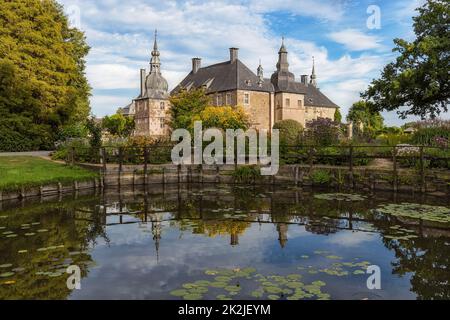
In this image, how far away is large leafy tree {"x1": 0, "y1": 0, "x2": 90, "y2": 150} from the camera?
→ 26.7 meters

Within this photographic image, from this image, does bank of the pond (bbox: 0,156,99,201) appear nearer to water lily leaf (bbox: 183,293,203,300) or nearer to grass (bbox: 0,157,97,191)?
grass (bbox: 0,157,97,191)

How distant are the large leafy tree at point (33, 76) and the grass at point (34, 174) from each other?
8334 mm

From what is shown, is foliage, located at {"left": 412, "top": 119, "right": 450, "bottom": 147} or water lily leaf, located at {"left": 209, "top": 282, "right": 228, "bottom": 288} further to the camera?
foliage, located at {"left": 412, "top": 119, "right": 450, "bottom": 147}

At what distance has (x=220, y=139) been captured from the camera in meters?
20.5

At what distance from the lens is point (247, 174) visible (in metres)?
17.5

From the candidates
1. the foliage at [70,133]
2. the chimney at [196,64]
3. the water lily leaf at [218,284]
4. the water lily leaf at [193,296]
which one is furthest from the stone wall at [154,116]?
the water lily leaf at [193,296]

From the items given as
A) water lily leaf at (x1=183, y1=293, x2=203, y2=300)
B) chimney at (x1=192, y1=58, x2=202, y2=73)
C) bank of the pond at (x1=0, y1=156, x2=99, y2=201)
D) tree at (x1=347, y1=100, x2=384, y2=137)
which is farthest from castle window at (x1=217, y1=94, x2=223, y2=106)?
water lily leaf at (x1=183, y1=293, x2=203, y2=300)

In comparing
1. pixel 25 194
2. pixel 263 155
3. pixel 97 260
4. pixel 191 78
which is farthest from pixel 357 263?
pixel 191 78

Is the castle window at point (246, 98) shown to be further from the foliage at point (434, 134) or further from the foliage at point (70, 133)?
the foliage at point (434, 134)

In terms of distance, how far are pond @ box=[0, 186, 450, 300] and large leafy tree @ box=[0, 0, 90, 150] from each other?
16.9 meters

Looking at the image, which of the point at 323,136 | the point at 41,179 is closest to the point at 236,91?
the point at 323,136

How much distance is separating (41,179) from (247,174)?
8.19m

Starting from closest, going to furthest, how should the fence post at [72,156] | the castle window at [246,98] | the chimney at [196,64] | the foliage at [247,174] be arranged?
the foliage at [247,174] < the fence post at [72,156] < the castle window at [246,98] < the chimney at [196,64]

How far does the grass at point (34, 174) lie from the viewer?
529 inches
